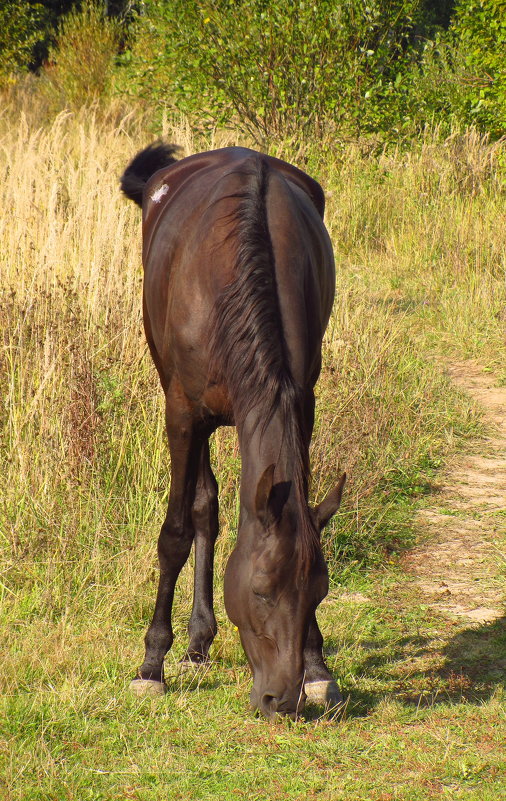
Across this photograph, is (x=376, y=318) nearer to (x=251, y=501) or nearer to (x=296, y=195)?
(x=296, y=195)

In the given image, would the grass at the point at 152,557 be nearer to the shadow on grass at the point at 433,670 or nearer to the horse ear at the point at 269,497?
the shadow on grass at the point at 433,670

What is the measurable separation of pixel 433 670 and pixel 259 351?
1628 mm

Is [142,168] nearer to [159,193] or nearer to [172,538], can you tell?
[159,193]

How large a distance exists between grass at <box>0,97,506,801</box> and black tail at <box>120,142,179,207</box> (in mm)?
730

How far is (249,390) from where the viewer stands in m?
2.89

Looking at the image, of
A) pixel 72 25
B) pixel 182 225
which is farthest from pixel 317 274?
pixel 72 25

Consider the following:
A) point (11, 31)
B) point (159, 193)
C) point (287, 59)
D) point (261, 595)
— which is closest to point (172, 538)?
point (261, 595)

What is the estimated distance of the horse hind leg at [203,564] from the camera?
376 centimetres

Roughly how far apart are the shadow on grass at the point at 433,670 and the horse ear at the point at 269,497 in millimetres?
1005

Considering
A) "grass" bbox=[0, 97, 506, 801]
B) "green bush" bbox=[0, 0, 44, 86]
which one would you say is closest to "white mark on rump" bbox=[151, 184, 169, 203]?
"grass" bbox=[0, 97, 506, 801]

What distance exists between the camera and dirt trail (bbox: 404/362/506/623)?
14.0 feet

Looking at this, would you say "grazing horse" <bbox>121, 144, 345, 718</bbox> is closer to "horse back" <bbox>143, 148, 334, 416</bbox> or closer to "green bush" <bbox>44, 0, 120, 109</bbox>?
"horse back" <bbox>143, 148, 334, 416</bbox>

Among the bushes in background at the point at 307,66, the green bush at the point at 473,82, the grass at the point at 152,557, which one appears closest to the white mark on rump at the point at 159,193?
the grass at the point at 152,557

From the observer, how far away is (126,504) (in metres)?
4.55
